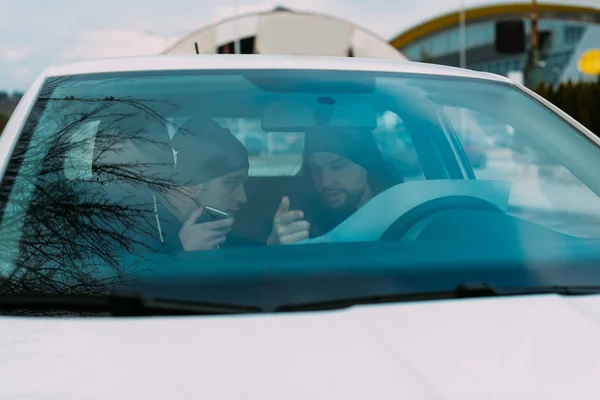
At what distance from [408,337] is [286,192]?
0.67 meters

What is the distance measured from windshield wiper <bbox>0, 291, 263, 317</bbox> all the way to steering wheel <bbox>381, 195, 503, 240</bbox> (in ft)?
1.72

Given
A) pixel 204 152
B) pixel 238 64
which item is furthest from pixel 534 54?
pixel 204 152

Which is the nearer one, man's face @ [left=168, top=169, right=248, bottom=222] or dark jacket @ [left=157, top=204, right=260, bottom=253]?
dark jacket @ [left=157, top=204, right=260, bottom=253]

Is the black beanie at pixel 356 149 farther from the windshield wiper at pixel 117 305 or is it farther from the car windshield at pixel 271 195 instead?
the windshield wiper at pixel 117 305

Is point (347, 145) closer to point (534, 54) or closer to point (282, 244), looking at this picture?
point (282, 244)

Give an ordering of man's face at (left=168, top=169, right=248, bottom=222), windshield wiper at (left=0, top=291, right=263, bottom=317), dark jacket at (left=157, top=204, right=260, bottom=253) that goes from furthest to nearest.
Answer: man's face at (left=168, top=169, right=248, bottom=222) → dark jacket at (left=157, top=204, right=260, bottom=253) → windshield wiper at (left=0, top=291, right=263, bottom=317)

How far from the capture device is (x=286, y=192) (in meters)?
2.02

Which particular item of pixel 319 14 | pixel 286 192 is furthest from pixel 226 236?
pixel 319 14

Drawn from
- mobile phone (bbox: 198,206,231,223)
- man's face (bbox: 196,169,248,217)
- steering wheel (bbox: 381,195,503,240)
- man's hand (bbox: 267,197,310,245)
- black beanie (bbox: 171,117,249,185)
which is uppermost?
black beanie (bbox: 171,117,249,185)

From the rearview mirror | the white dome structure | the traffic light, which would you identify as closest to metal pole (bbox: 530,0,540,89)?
the traffic light

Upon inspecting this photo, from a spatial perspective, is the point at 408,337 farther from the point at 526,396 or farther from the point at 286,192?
the point at 286,192

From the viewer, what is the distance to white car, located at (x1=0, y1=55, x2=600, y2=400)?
1.35m

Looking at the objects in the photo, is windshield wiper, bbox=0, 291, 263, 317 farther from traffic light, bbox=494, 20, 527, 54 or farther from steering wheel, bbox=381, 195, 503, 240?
traffic light, bbox=494, 20, 527, 54

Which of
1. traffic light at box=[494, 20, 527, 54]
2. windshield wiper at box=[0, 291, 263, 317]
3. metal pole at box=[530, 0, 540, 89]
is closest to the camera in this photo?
windshield wiper at box=[0, 291, 263, 317]
